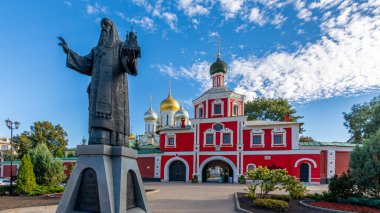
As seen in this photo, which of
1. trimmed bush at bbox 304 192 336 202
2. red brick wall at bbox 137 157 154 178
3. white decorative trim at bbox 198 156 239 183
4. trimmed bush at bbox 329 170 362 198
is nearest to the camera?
trimmed bush at bbox 329 170 362 198

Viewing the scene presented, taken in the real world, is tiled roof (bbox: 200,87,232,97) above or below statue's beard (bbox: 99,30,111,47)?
above

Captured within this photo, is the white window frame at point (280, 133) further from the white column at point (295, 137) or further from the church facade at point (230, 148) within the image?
the white column at point (295, 137)

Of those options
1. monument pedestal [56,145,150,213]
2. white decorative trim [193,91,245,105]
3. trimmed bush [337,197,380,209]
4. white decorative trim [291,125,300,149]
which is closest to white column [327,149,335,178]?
white decorative trim [291,125,300,149]

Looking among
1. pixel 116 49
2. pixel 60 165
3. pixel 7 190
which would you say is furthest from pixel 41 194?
pixel 116 49

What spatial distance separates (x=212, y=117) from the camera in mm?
28375

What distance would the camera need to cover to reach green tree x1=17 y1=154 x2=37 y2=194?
557 inches

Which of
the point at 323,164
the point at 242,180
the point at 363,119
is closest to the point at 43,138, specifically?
the point at 242,180

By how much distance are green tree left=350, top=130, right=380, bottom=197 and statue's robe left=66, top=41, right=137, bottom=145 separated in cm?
1095

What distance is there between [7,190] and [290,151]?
22.6 m

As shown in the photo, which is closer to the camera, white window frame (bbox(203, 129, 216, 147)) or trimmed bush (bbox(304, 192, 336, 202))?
trimmed bush (bbox(304, 192, 336, 202))

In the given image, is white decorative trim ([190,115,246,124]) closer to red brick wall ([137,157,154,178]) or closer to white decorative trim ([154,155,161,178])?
white decorative trim ([154,155,161,178])

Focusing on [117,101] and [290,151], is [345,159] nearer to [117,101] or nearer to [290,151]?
[290,151]

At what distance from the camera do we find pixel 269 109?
127ft

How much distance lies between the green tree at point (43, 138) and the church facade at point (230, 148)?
1538 centimetres
